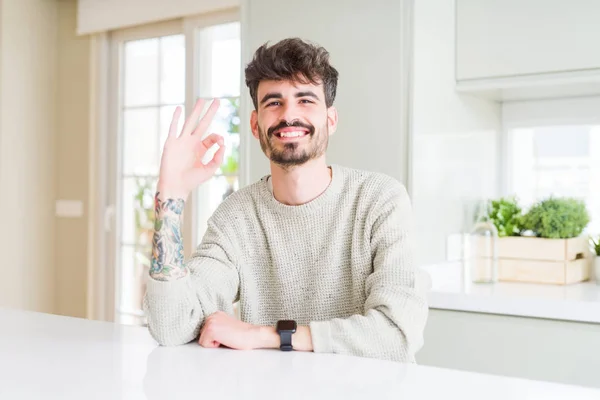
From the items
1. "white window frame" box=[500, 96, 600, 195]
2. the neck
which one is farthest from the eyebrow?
"white window frame" box=[500, 96, 600, 195]

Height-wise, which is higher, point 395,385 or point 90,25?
point 90,25

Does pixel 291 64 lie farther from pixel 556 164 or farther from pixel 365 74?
pixel 556 164

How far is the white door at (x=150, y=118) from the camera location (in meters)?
3.82

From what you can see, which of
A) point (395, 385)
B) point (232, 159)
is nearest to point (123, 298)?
point (232, 159)

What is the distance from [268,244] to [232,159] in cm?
Answer: 212

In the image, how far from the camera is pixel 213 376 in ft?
3.69

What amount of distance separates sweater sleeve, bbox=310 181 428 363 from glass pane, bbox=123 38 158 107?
2880 mm

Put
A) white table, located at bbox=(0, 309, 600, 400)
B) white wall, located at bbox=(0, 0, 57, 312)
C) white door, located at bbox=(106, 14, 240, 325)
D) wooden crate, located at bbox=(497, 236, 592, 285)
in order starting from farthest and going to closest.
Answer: white wall, located at bbox=(0, 0, 57, 312), white door, located at bbox=(106, 14, 240, 325), wooden crate, located at bbox=(497, 236, 592, 285), white table, located at bbox=(0, 309, 600, 400)

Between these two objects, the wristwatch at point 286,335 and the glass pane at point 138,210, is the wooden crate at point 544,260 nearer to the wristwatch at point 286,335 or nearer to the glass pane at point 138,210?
the wristwatch at point 286,335

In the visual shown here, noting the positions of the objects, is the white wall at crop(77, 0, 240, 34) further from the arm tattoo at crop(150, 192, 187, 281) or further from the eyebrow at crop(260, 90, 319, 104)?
the arm tattoo at crop(150, 192, 187, 281)

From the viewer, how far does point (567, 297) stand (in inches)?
85.1

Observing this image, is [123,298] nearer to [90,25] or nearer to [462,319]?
[90,25]

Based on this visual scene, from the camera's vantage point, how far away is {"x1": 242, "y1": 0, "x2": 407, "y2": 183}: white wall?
7.98ft

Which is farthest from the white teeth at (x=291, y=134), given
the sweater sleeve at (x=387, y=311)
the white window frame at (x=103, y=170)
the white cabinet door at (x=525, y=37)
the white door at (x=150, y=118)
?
the white window frame at (x=103, y=170)
